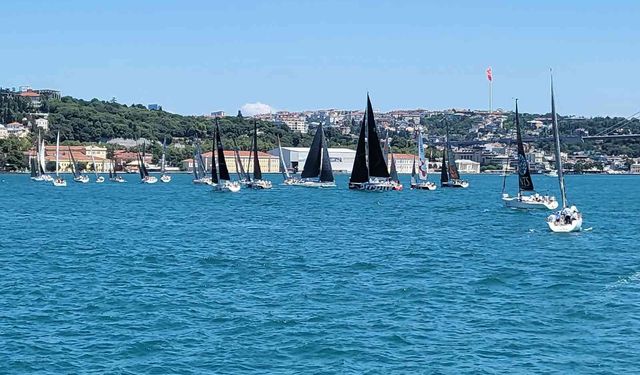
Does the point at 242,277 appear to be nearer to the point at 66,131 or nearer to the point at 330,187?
the point at 330,187

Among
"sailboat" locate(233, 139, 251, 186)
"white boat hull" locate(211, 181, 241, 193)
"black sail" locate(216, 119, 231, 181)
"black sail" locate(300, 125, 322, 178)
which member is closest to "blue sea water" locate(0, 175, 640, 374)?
"black sail" locate(216, 119, 231, 181)

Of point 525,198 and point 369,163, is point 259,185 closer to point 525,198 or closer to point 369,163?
point 369,163

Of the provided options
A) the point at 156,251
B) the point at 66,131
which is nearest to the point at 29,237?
the point at 156,251

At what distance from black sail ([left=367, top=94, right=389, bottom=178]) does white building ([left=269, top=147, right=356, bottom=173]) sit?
276ft

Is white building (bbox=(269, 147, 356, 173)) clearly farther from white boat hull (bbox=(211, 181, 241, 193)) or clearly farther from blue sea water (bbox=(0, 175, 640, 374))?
blue sea water (bbox=(0, 175, 640, 374))

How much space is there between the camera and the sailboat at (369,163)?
62344 millimetres

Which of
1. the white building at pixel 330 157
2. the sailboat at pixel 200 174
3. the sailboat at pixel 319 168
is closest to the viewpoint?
the sailboat at pixel 319 168

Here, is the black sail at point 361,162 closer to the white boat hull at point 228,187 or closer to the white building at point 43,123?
the white boat hull at point 228,187

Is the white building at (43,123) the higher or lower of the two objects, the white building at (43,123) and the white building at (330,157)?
the higher

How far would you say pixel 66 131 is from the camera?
592 feet

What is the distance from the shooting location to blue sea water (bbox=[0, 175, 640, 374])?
15117 mm

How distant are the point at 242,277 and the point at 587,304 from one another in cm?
758

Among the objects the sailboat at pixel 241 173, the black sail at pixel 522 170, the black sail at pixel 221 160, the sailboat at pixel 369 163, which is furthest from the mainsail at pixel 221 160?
the black sail at pixel 522 170

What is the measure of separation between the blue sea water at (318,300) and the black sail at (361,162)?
24.0 m
